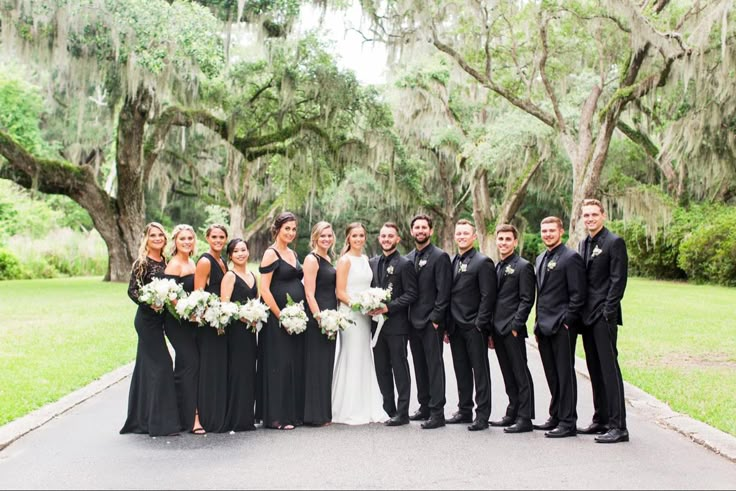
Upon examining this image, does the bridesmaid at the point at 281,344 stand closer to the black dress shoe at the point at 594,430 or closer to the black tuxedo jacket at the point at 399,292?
the black tuxedo jacket at the point at 399,292

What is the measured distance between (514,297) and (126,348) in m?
6.69

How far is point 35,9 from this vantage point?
17.5 metres

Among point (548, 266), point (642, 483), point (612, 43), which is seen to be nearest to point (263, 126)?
point (612, 43)

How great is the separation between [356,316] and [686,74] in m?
15.6

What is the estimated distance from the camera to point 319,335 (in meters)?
7.03

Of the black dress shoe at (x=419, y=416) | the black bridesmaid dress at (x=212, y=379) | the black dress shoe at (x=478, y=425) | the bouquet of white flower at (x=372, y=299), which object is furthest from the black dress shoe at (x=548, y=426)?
the black bridesmaid dress at (x=212, y=379)

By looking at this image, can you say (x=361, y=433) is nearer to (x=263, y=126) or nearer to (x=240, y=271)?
(x=240, y=271)

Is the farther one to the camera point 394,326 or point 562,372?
point 394,326

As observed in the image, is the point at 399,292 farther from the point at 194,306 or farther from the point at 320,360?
the point at 194,306

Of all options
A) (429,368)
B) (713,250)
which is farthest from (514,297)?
(713,250)

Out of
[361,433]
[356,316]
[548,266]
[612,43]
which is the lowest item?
[361,433]

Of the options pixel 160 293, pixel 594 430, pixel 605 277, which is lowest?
pixel 594 430

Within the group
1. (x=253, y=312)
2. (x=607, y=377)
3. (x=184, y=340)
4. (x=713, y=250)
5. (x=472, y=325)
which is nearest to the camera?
(x=607, y=377)

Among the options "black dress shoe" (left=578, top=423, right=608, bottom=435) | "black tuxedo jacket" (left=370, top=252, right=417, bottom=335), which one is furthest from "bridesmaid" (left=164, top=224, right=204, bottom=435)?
"black dress shoe" (left=578, top=423, right=608, bottom=435)
